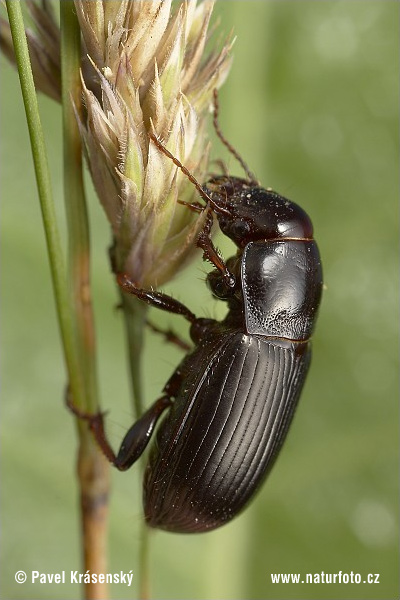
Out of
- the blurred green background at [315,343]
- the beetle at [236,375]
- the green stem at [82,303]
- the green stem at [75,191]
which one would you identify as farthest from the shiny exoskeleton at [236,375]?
the blurred green background at [315,343]

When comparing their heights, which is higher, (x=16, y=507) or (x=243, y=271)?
(x=243, y=271)

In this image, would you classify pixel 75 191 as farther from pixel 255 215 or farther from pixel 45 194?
pixel 255 215

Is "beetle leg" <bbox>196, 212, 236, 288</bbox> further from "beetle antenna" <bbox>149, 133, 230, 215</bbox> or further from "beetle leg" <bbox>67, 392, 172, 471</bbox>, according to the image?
"beetle leg" <bbox>67, 392, 172, 471</bbox>

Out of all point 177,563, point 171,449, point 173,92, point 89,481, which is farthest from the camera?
point 177,563

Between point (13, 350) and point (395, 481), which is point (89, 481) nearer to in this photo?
point (13, 350)

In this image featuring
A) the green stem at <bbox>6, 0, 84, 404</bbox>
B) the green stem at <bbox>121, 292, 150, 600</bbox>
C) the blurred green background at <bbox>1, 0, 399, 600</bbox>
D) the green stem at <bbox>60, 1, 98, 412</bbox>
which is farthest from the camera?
the blurred green background at <bbox>1, 0, 399, 600</bbox>

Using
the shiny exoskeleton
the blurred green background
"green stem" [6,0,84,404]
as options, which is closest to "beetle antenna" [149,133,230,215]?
the shiny exoskeleton

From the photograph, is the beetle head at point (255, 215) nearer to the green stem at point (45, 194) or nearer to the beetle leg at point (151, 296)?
the beetle leg at point (151, 296)

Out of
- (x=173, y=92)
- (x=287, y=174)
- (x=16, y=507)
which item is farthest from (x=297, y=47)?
(x=16, y=507)
